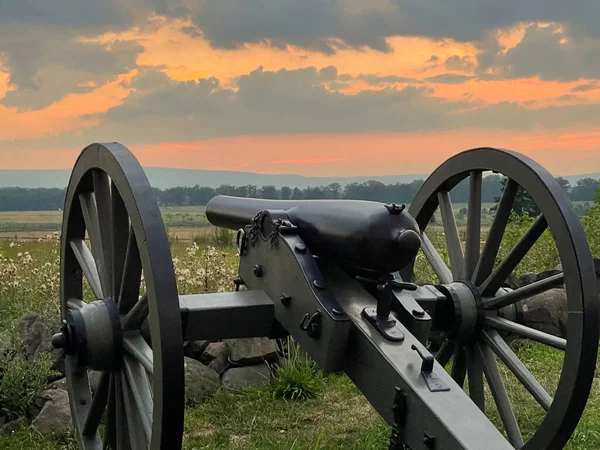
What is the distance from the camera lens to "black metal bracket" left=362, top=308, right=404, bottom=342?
10.3 ft

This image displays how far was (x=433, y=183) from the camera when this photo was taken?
16.1 ft

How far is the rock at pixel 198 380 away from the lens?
Answer: 6047 mm

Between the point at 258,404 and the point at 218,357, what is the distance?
78 centimetres

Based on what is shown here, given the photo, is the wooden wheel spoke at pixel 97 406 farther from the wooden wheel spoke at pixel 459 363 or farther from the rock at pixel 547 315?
the rock at pixel 547 315

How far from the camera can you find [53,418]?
5.24 meters

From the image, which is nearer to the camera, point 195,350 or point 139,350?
point 139,350

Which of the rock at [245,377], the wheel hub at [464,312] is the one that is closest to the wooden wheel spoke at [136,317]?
the wheel hub at [464,312]

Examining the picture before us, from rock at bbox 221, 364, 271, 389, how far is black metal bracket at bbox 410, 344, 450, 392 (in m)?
3.49

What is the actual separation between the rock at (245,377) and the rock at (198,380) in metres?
0.09

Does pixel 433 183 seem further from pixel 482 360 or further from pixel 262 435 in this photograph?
pixel 262 435

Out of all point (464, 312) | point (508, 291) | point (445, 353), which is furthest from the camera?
point (445, 353)

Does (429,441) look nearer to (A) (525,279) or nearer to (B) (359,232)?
(B) (359,232)

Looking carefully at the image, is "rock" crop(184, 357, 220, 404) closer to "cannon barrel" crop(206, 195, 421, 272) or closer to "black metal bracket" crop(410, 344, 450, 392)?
"cannon barrel" crop(206, 195, 421, 272)

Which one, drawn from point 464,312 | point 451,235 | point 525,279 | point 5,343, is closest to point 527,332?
point 464,312
